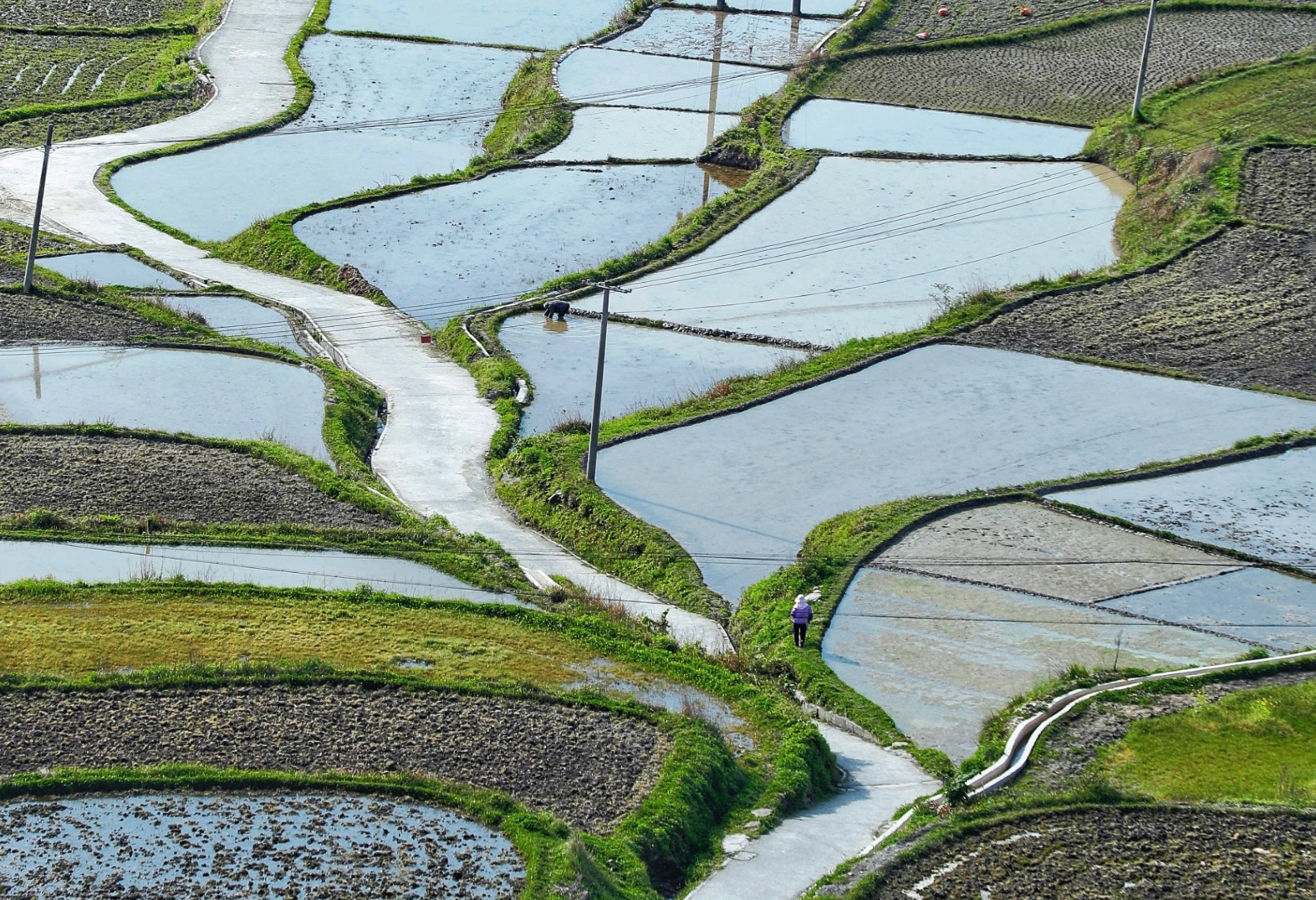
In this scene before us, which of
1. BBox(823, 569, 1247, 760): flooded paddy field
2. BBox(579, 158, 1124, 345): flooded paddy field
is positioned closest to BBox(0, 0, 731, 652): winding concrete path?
BBox(823, 569, 1247, 760): flooded paddy field

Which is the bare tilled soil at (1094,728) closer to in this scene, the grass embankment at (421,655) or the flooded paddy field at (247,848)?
the grass embankment at (421,655)

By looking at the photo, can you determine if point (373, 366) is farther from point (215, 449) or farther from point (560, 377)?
point (215, 449)

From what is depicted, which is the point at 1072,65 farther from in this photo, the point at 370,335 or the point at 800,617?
the point at 800,617

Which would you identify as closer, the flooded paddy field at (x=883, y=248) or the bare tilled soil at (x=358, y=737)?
the bare tilled soil at (x=358, y=737)

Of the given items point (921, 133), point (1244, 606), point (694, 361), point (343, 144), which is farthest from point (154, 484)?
point (921, 133)

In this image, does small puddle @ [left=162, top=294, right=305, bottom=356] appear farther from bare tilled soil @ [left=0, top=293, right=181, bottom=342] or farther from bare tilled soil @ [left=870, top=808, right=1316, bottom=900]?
bare tilled soil @ [left=870, top=808, right=1316, bottom=900]

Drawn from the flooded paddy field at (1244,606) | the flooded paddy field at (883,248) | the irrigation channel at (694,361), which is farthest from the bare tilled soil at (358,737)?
the flooded paddy field at (883,248)

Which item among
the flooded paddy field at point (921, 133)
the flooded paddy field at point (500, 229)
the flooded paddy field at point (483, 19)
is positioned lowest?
the flooded paddy field at point (500, 229)
